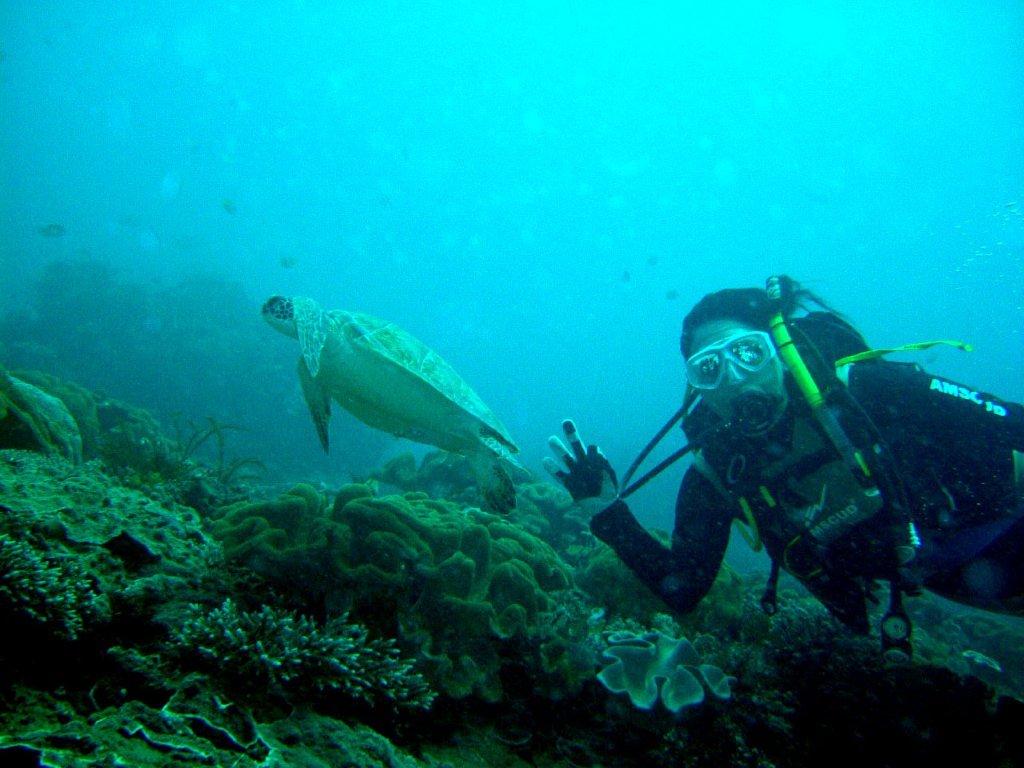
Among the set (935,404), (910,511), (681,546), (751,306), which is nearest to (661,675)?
(681,546)

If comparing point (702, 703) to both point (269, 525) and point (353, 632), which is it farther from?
point (269, 525)

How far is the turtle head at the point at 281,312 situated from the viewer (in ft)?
14.9

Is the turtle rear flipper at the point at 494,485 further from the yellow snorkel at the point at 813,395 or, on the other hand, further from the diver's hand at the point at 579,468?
the yellow snorkel at the point at 813,395

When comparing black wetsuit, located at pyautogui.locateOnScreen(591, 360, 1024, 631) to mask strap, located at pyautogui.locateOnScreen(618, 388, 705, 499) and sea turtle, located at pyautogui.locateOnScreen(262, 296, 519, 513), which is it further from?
sea turtle, located at pyautogui.locateOnScreen(262, 296, 519, 513)

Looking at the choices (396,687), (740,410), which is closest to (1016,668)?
(740,410)

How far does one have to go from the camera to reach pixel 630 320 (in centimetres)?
13462

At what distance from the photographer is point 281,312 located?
454 cm

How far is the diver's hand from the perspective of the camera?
13.5 feet

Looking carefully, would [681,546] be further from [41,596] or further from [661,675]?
[41,596]

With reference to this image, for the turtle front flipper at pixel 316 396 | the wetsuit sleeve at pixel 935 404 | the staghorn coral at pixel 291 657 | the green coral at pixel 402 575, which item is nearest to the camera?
the staghorn coral at pixel 291 657

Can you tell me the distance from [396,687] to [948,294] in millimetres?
133227

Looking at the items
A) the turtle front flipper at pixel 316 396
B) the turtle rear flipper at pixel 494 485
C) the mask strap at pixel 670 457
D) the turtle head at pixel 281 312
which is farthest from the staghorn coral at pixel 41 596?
the mask strap at pixel 670 457

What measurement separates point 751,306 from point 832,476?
1.84 m

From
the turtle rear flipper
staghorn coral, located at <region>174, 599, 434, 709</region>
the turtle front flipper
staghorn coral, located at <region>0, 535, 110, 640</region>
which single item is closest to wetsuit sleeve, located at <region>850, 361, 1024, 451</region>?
the turtle rear flipper
